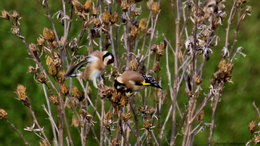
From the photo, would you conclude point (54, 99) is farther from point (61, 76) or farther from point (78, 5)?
point (78, 5)

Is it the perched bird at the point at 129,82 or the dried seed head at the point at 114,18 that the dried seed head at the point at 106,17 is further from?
the perched bird at the point at 129,82

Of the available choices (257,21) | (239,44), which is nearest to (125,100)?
(239,44)

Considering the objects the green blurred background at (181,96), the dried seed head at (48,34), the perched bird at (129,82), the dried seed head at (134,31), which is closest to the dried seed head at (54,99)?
the dried seed head at (48,34)

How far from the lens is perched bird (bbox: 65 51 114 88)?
2156mm

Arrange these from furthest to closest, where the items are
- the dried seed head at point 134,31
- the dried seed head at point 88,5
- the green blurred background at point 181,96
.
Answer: the green blurred background at point 181,96 < the dried seed head at point 134,31 < the dried seed head at point 88,5

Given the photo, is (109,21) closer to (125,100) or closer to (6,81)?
(125,100)

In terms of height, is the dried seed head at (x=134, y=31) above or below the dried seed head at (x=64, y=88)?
above

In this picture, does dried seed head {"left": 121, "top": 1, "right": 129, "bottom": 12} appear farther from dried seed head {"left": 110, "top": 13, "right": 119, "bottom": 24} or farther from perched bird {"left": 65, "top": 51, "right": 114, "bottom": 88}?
perched bird {"left": 65, "top": 51, "right": 114, "bottom": 88}

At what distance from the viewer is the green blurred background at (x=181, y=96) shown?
4.40 meters

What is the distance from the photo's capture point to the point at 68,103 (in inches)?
96.8

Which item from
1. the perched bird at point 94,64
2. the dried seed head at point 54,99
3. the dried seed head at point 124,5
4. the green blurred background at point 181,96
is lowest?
the green blurred background at point 181,96

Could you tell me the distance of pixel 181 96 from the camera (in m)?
4.69

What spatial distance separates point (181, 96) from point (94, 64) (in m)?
2.60

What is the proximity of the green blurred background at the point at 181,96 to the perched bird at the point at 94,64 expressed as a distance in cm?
173
